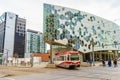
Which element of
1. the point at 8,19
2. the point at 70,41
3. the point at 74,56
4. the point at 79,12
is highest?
the point at 8,19

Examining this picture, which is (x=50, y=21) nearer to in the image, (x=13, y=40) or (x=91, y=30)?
(x=91, y=30)

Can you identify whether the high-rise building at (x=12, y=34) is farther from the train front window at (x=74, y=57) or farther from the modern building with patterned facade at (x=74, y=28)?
the train front window at (x=74, y=57)

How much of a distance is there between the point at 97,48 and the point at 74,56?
2120 inches

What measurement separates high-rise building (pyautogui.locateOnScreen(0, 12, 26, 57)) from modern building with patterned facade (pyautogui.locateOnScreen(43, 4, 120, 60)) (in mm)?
63540

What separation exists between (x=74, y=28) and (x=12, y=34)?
7456cm

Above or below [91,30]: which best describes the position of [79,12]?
above

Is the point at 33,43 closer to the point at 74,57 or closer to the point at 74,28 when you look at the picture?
the point at 74,28

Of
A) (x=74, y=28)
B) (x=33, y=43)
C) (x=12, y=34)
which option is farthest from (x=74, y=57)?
(x=33, y=43)

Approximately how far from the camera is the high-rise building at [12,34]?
13462 cm

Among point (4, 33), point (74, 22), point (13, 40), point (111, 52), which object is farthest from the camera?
point (13, 40)

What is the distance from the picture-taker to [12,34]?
14025 centimetres

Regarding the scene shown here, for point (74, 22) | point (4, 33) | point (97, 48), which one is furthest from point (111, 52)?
point (4, 33)

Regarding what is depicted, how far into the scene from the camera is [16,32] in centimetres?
14538

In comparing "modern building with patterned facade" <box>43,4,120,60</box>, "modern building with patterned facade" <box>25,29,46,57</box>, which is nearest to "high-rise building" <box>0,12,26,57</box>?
"modern building with patterned facade" <box>25,29,46,57</box>
